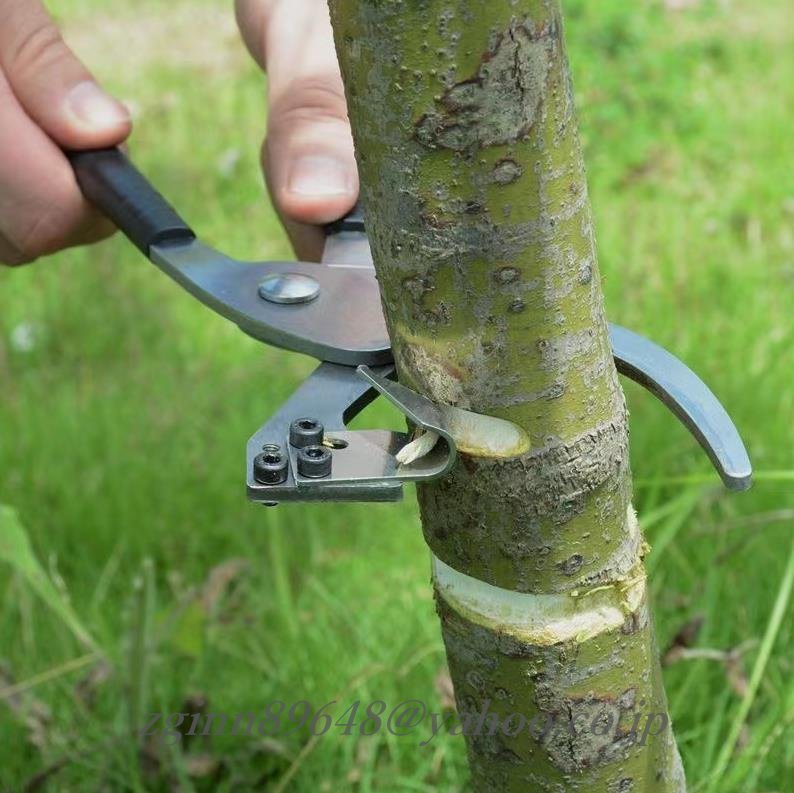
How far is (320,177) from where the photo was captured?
1.28m

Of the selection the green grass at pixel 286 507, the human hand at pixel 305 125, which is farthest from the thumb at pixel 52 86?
the green grass at pixel 286 507

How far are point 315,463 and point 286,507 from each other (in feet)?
3.83

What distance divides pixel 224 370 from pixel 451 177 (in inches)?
63.5

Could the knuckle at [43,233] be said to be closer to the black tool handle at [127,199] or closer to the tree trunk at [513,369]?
the black tool handle at [127,199]

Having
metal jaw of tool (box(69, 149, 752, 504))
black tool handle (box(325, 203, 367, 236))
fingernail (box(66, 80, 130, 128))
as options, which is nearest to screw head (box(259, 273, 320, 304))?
metal jaw of tool (box(69, 149, 752, 504))

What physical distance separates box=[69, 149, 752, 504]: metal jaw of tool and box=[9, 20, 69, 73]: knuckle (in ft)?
0.37

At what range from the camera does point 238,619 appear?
5.65 ft

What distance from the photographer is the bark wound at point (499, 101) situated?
2.30 ft

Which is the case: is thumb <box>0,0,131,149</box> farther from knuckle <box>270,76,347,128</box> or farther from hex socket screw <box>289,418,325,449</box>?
hex socket screw <box>289,418,325,449</box>

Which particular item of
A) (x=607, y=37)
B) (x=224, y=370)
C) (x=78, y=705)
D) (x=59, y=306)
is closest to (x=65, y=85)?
(x=78, y=705)

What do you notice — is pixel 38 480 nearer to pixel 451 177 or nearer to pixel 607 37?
pixel 451 177

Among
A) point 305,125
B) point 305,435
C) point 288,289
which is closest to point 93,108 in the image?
point 305,125

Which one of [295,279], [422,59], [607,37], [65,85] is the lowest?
[607,37]

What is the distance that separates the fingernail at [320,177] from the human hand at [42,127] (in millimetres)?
230
